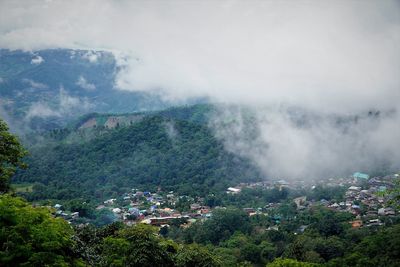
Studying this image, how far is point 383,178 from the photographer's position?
68562mm

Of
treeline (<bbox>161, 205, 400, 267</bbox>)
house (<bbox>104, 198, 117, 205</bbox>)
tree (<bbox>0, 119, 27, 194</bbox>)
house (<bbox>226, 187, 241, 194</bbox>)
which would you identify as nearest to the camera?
tree (<bbox>0, 119, 27, 194</bbox>)

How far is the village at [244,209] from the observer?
50031 mm

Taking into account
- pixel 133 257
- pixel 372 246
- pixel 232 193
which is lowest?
pixel 232 193

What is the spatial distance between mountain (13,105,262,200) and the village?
4.21m

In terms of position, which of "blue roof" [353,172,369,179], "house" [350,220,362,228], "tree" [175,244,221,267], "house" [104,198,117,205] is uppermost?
"tree" [175,244,221,267]

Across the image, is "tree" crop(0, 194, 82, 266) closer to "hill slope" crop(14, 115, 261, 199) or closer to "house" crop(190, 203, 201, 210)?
"house" crop(190, 203, 201, 210)

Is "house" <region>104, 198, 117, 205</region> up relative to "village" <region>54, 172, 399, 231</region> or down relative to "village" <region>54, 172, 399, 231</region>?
up

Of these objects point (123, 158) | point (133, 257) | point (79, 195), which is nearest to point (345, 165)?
point (123, 158)

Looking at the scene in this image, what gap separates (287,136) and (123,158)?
1329 inches

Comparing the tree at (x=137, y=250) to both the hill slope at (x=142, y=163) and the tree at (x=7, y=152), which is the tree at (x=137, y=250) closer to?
the tree at (x=7, y=152)

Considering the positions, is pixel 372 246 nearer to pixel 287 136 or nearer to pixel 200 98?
pixel 287 136

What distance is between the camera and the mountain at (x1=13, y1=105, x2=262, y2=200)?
71.7 meters

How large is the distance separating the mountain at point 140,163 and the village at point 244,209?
166 inches

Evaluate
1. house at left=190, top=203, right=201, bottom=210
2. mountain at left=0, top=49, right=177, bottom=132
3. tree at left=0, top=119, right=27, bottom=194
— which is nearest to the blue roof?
house at left=190, top=203, right=201, bottom=210
